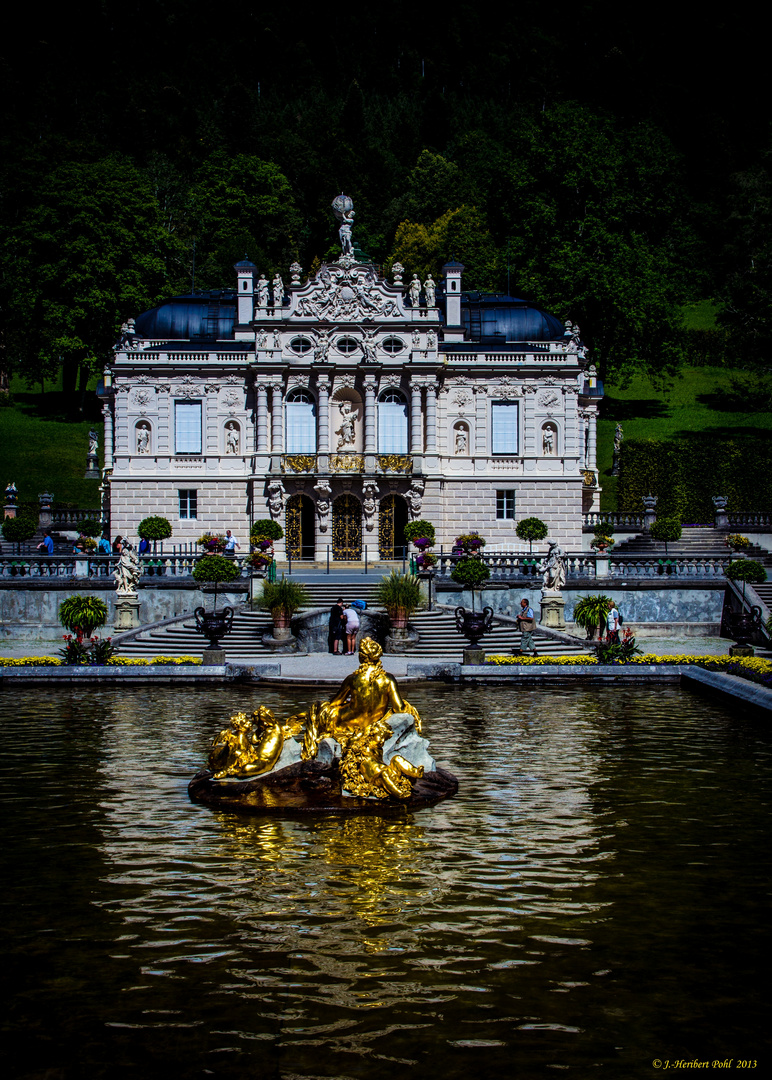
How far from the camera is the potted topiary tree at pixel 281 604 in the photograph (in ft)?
106

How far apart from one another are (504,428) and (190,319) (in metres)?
16.0

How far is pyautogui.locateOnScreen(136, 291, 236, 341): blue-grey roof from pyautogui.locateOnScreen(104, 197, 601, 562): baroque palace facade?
2.35 m

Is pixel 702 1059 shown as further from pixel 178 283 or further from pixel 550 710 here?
pixel 178 283

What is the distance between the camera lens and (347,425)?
159 feet

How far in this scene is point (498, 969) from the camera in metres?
9.96

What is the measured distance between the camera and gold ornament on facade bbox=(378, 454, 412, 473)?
1881 inches

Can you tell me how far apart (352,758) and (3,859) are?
4.74 meters

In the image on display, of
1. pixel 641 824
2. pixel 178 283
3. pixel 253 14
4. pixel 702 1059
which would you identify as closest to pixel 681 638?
pixel 641 824

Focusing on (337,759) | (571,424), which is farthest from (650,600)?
(337,759)

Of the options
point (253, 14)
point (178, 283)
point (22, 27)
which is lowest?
point (178, 283)

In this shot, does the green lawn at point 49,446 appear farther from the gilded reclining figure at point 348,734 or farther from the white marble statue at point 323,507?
the gilded reclining figure at point 348,734

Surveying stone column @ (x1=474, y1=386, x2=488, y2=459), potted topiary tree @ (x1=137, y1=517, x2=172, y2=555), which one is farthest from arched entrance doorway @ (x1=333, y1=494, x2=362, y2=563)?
potted topiary tree @ (x1=137, y1=517, x2=172, y2=555)

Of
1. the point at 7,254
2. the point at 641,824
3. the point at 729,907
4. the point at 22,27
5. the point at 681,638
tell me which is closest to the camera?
the point at 729,907

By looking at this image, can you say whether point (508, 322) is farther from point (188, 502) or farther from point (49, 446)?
point (49, 446)
